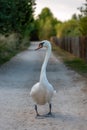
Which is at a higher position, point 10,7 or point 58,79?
point 10,7

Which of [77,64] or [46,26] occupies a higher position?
[77,64]

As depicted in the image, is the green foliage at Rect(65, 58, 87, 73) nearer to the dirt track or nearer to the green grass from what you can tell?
the green grass

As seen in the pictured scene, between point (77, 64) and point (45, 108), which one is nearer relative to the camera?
point (45, 108)

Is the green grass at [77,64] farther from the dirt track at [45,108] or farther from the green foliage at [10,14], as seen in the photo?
the dirt track at [45,108]

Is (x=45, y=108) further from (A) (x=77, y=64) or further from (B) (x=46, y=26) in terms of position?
(B) (x=46, y=26)

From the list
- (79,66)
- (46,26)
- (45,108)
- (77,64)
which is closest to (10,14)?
(79,66)

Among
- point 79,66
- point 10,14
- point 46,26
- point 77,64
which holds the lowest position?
point 46,26

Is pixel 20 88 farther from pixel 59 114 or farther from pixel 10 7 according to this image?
pixel 10 7

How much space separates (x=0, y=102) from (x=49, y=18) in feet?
464

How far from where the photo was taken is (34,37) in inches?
5138

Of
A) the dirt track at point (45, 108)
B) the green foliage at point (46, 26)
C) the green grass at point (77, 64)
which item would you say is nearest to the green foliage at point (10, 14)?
the green grass at point (77, 64)

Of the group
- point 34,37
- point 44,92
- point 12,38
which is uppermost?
point 44,92

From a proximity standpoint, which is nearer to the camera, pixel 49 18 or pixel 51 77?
pixel 51 77

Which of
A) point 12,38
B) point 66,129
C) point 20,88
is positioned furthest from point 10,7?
point 12,38
